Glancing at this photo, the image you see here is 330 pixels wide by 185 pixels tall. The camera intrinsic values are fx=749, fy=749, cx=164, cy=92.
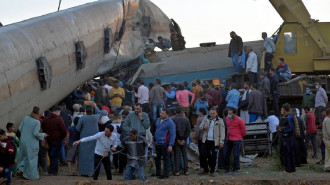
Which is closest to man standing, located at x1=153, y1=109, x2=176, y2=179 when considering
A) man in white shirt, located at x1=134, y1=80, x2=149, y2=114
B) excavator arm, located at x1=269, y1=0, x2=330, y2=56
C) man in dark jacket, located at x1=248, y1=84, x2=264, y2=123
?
man in dark jacket, located at x1=248, y1=84, x2=264, y2=123

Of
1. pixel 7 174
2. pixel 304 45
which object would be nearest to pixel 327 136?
pixel 7 174

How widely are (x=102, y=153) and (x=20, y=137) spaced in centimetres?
190

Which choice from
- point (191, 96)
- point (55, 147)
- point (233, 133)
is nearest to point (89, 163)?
point (55, 147)

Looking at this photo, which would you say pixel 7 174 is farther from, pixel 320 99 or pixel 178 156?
pixel 320 99

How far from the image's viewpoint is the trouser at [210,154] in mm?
16536

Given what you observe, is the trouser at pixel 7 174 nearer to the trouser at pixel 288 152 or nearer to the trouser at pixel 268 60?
the trouser at pixel 288 152

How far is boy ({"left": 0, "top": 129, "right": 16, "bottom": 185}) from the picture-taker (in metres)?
14.3

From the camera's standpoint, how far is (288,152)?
54.8 feet

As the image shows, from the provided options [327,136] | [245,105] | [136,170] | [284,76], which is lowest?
[136,170]

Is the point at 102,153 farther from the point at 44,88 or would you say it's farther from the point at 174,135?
the point at 44,88

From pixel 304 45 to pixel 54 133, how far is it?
554 inches

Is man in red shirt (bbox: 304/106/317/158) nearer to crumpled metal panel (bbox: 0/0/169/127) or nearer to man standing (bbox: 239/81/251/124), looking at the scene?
man standing (bbox: 239/81/251/124)

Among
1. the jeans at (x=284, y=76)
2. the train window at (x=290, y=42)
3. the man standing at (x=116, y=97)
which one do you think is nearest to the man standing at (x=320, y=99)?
the jeans at (x=284, y=76)

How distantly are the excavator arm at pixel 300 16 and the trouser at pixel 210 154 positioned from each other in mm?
12337
